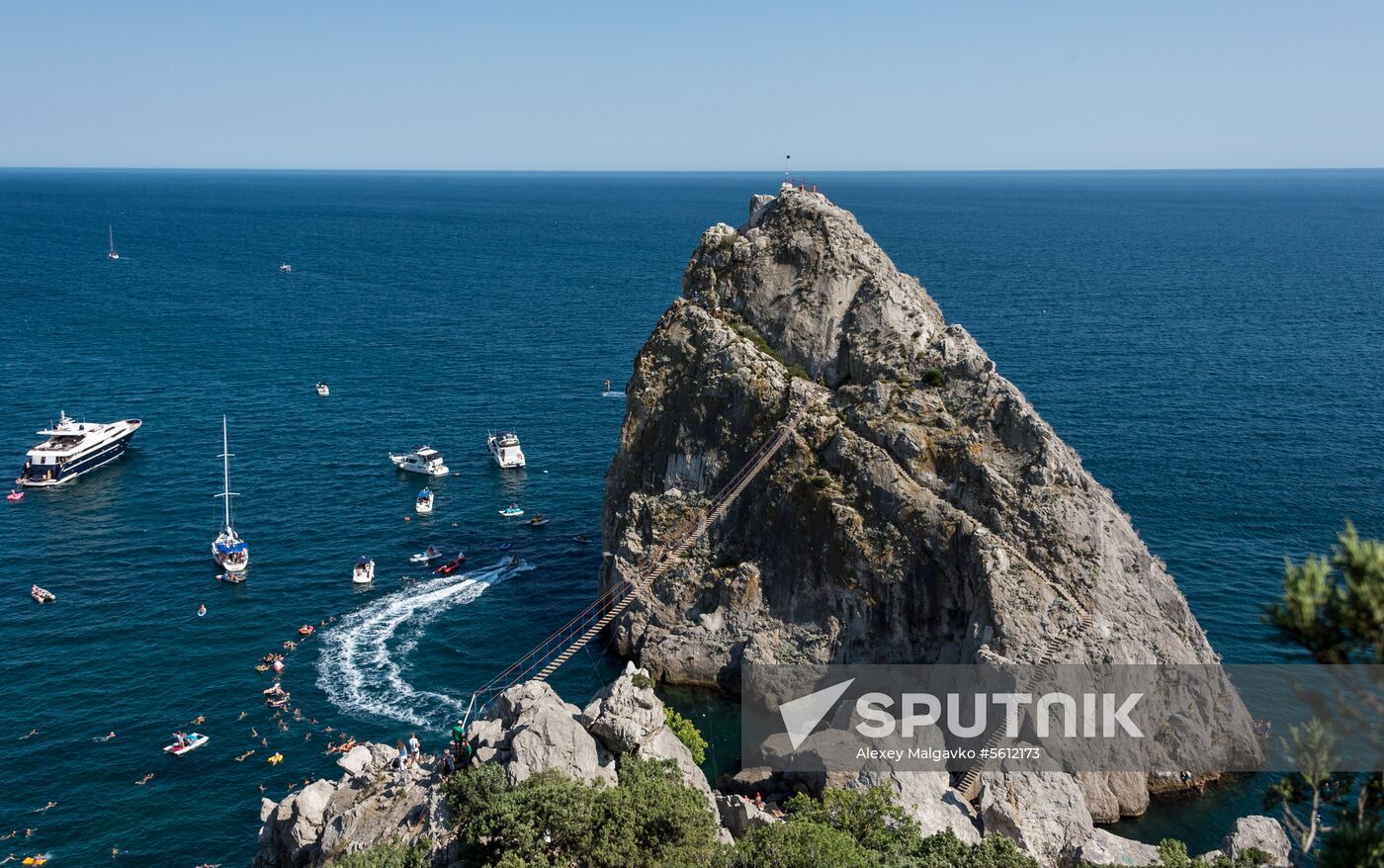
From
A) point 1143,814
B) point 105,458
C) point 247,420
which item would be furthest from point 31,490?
point 1143,814

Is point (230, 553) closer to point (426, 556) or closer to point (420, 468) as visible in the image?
point (426, 556)

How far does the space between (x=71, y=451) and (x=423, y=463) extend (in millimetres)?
33111

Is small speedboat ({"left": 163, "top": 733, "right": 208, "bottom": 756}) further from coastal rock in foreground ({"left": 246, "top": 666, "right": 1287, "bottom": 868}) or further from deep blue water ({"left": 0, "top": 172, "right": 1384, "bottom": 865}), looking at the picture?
coastal rock in foreground ({"left": 246, "top": 666, "right": 1287, "bottom": 868})

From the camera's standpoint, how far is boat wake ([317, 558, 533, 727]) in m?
61.8

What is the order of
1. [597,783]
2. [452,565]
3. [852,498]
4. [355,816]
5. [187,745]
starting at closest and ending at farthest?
1. [597,783]
2. [355,816]
3. [187,745]
4. [852,498]
5. [452,565]

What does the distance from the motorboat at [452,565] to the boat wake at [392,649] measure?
952 millimetres

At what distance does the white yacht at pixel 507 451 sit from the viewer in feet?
338

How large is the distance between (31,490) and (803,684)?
7785cm

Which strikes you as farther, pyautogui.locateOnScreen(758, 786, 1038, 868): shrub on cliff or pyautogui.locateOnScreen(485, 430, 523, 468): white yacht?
pyautogui.locateOnScreen(485, 430, 523, 468): white yacht

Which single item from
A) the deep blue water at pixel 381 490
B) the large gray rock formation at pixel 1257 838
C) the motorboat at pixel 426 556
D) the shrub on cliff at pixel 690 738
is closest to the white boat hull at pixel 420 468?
the deep blue water at pixel 381 490

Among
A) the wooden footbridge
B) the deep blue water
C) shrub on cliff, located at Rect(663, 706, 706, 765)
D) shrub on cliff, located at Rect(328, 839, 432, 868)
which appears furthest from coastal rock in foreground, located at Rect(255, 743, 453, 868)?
the wooden footbridge

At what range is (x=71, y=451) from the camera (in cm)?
9900

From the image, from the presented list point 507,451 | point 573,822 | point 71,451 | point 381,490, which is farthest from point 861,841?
point 71,451

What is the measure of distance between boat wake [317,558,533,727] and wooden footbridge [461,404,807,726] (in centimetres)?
431
